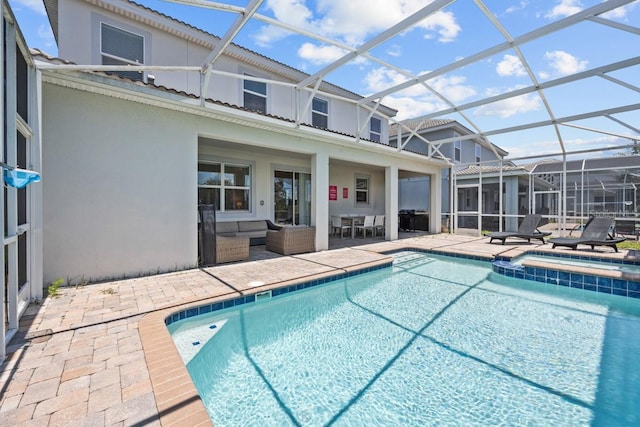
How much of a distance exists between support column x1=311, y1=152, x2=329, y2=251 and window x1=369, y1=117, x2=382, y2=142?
5.90m

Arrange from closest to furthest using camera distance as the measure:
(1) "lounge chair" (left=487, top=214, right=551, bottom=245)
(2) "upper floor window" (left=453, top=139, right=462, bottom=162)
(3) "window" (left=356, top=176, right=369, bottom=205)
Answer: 1. (1) "lounge chair" (left=487, top=214, right=551, bottom=245)
2. (3) "window" (left=356, top=176, right=369, bottom=205)
3. (2) "upper floor window" (left=453, top=139, right=462, bottom=162)

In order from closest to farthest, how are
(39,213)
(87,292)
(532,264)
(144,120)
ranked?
(39,213) → (87,292) → (144,120) → (532,264)

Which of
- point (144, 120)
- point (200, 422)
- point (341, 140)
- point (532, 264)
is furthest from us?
point (341, 140)

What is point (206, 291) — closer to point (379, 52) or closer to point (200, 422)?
point (200, 422)

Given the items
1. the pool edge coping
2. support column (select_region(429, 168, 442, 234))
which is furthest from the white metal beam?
support column (select_region(429, 168, 442, 234))

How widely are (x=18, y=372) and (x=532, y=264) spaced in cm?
911

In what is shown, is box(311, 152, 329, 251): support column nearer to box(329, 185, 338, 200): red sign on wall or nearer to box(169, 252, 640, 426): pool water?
box(169, 252, 640, 426): pool water

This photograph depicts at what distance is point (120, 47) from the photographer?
8180 millimetres

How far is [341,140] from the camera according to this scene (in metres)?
9.41

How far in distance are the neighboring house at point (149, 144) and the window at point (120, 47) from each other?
0.09 feet

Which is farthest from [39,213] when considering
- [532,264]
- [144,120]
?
[532,264]

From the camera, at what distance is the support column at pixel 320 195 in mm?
9250

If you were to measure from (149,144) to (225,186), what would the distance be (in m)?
4.02

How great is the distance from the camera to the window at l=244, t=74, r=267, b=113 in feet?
34.5
